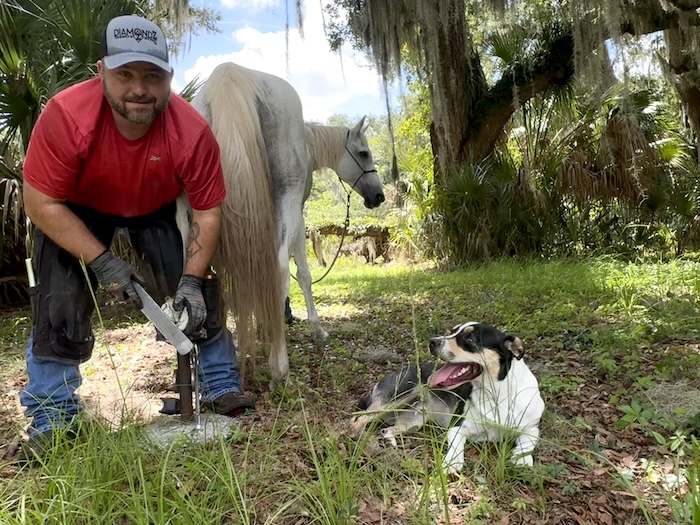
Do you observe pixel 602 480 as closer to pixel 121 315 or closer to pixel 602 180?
pixel 121 315

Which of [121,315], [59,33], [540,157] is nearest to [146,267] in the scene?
[121,315]

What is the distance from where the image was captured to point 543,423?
2.53 m

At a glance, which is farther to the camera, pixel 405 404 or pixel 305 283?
pixel 305 283

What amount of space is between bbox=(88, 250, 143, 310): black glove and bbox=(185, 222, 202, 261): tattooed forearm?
1.01ft

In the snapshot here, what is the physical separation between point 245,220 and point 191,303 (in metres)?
0.54

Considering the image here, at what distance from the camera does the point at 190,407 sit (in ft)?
8.52

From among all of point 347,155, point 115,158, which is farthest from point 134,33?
point 347,155

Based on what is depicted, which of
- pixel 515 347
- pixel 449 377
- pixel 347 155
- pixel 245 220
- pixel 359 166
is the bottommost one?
pixel 449 377

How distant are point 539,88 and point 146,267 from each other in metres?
7.77

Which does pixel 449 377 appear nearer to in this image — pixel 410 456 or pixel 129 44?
pixel 410 456

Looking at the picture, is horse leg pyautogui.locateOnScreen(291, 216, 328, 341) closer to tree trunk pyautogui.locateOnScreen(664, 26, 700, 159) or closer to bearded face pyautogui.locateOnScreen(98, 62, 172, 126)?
bearded face pyautogui.locateOnScreen(98, 62, 172, 126)

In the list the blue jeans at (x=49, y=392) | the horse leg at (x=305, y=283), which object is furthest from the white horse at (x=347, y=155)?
the blue jeans at (x=49, y=392)

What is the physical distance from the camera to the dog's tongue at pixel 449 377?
93.7 inches

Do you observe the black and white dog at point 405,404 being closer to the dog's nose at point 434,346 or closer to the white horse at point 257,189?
the dog's nose at point 434,346
